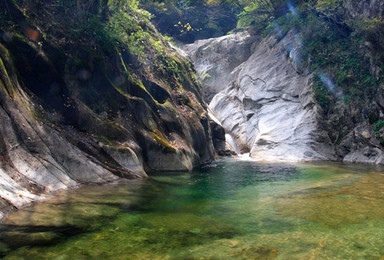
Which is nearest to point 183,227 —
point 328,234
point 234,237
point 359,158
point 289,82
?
point 234,237

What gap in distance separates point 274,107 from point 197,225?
2078cm

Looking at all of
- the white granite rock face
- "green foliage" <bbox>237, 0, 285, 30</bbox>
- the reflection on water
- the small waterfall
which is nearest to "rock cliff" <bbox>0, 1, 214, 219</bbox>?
the reflection on water

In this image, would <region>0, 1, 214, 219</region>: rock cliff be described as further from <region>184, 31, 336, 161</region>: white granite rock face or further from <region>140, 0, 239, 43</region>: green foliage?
<region>140, 0, 239, 43</region>: green foliage

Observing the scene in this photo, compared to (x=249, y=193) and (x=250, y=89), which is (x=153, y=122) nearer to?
(x=249, y=193)

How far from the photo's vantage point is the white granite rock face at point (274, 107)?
65.4 feet

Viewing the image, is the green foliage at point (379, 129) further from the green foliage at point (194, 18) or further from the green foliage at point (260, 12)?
the green foliage at point (194, 18)

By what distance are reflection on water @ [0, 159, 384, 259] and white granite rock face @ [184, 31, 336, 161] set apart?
12.3 meters

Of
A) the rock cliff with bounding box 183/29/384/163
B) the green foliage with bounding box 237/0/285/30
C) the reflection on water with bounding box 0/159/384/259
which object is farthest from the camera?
the green foliage with bounding box 237/0/285/30

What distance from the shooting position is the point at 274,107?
24.2m

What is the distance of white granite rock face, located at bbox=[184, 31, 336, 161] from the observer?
65.4ft

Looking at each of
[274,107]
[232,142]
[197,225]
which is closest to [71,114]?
[197,225]

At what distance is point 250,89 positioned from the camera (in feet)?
89.7

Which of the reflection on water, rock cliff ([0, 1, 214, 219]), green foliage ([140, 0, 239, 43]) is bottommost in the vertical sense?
the reflection on water

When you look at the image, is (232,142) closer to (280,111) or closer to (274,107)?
(274,107)
